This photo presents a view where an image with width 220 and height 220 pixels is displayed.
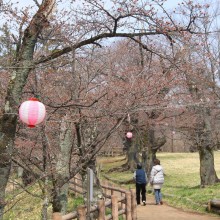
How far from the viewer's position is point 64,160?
8.44m

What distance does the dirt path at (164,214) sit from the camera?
37.3ft

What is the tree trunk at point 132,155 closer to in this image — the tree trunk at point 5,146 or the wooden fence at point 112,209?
the wooden fence at point 112,209

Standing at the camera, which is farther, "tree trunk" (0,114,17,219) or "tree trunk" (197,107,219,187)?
"tree trunk" (197,107,219,187)

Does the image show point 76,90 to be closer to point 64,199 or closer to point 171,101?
point 64,199

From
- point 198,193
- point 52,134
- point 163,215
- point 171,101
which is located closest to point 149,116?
point 171,101

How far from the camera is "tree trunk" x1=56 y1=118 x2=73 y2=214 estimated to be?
797 cm

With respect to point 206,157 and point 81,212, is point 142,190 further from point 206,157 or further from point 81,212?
point 81,212

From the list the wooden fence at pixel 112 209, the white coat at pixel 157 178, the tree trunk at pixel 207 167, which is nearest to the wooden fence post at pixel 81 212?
the wooden fence at pixel 112 209

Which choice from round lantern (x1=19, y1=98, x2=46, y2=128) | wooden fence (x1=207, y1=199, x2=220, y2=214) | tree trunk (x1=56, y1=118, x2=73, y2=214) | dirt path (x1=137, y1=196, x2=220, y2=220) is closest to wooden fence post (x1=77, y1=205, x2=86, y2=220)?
tree trunk (x1=56, y1=118, x2=73, y2=214)

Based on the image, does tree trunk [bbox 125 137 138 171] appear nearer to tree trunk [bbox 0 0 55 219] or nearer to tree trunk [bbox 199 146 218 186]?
tree trunk [bbox 199 146 218 186]

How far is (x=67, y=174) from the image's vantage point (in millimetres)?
8055

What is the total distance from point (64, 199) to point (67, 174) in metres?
0.60

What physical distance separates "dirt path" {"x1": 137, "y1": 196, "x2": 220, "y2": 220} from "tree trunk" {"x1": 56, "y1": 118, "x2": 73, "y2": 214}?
3.99 meters

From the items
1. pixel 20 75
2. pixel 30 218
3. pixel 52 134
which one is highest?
pixel 20 75
